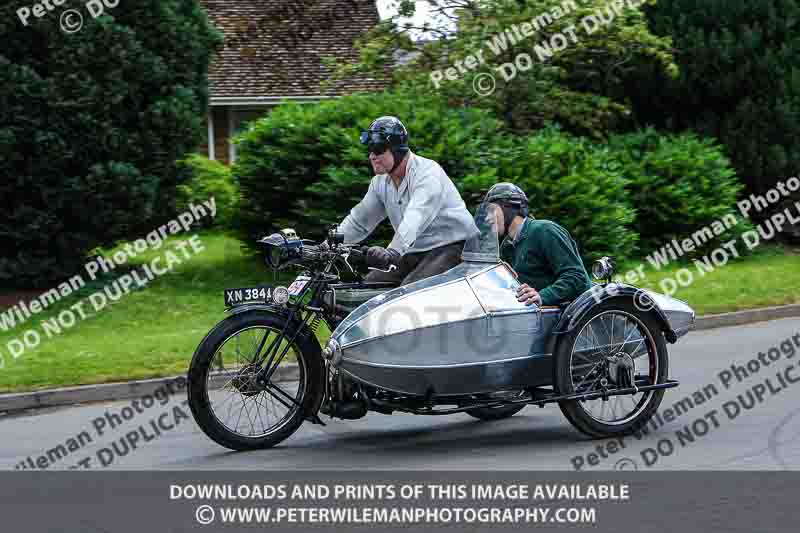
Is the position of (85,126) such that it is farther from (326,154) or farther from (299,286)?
(299,286)

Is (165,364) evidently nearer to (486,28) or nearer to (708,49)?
(486,28)

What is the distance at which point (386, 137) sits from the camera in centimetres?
764

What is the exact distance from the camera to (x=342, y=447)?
25.0ft

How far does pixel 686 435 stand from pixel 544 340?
1.16m

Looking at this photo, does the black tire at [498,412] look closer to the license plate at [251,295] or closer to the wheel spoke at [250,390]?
the wheel spoke at [250,390]

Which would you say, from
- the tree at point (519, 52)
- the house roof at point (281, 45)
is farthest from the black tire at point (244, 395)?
the house roof at point (281, 45)

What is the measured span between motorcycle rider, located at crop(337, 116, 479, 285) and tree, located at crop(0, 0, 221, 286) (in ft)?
29.1

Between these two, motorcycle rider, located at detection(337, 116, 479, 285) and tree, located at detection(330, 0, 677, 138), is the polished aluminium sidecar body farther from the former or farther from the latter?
tree, located at detection(330, 0, 677, 138)

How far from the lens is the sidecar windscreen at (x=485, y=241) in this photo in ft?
24.9

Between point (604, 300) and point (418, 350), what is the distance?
1.34 metres

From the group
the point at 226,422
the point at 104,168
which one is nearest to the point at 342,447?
the point at 226,422

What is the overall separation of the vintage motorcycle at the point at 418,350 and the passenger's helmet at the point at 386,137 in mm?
669

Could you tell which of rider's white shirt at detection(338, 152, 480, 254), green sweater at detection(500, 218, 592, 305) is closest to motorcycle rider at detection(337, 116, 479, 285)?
rider's white shirt at detection(338, 152, 480, 254)

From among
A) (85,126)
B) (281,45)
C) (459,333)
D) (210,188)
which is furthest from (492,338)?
(281,45)
